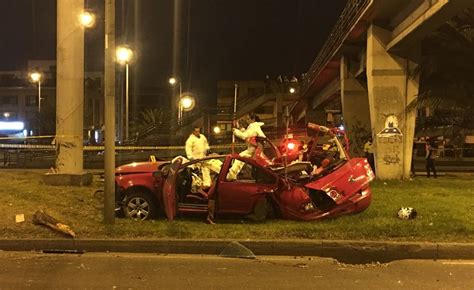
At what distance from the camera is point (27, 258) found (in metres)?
8.59

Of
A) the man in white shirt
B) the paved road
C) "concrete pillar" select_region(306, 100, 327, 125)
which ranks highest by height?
"concrete pillar" select_region(306, 100, 327, 125)

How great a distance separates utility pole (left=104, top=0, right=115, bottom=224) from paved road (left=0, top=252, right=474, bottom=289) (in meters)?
1.41

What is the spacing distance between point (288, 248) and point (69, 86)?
27.5ft

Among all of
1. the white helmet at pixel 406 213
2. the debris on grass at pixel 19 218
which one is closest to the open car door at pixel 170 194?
the debris on grass at pixel 19 218

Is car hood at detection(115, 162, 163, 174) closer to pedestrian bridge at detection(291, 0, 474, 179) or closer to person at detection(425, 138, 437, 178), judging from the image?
pedestrian bridge at detection(291, 0, 474, 179)

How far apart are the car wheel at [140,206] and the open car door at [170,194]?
0.42 m

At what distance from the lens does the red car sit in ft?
34.1

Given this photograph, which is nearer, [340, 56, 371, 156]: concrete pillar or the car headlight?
the car headlight

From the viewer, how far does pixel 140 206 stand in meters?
10.8

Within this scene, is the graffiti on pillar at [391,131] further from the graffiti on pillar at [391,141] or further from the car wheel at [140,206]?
the car wheel at [140,206]

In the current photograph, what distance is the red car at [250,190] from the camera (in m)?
10.4

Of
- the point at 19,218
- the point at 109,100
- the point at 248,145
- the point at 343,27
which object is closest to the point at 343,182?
the point at 248,145

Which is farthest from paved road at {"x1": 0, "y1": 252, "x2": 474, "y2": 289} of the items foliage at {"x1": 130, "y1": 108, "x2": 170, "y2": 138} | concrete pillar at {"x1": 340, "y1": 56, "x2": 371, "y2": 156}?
foliage at {"x1": 130, "y1": 108, "x2": 170, "y2": 138}

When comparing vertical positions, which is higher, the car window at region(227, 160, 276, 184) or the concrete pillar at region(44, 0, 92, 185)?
the concrete pillar at region(44, 0, 92, 185)
